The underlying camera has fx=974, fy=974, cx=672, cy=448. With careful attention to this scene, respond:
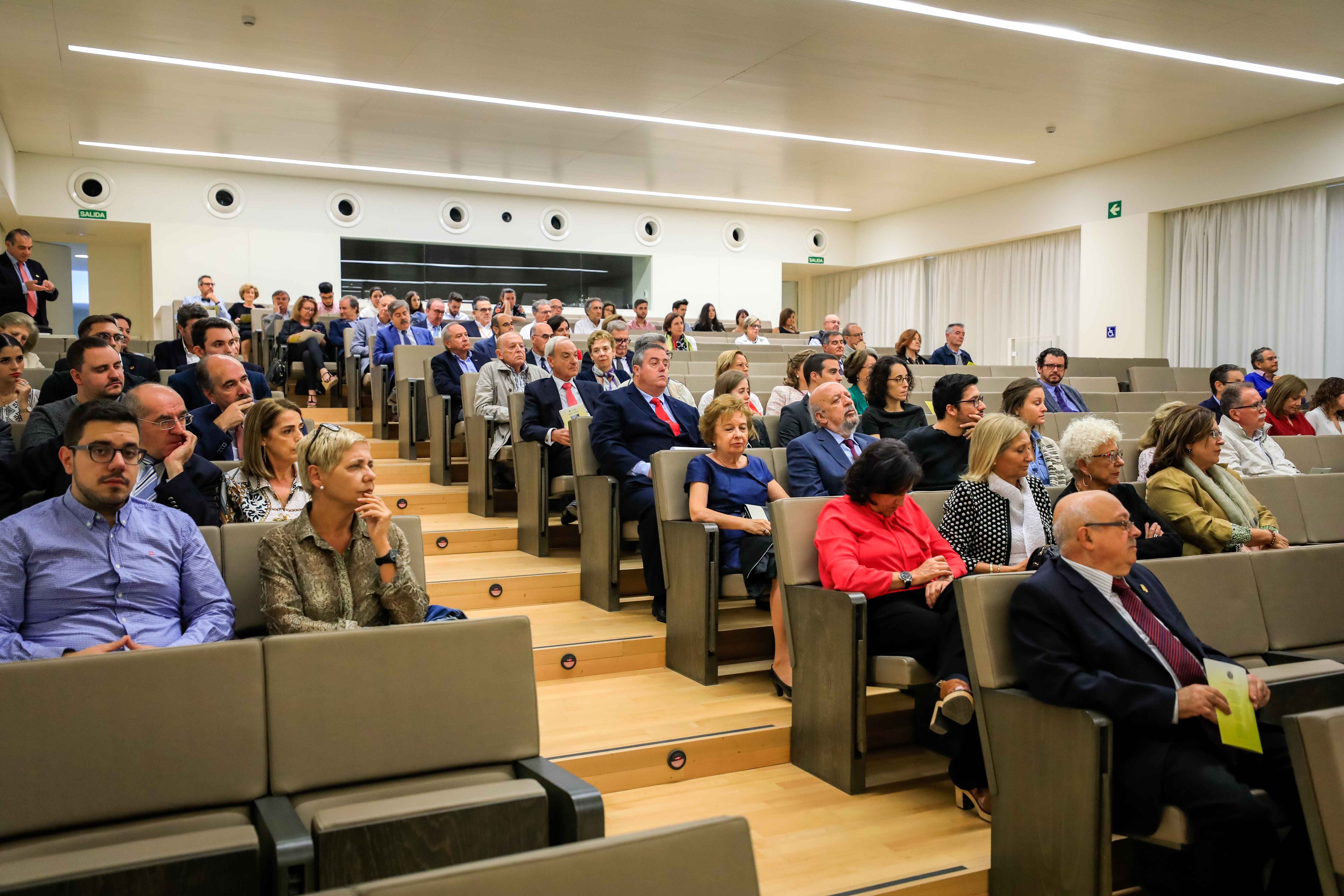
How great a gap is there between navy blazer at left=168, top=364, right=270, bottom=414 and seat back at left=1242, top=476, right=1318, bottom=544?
3971mm

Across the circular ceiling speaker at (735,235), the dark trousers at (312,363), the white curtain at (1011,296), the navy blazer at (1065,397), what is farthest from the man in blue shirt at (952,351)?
the circular ceiling speaker at (735,235)

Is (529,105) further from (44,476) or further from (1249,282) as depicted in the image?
(1249,282)

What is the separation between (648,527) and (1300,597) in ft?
7.20

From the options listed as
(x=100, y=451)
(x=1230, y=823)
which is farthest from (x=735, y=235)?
(x=1230, y=823)

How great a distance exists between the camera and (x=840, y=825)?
2627 mm

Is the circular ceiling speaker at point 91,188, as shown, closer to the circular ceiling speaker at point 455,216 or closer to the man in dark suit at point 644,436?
the circular ceiling speaker at point 455,216

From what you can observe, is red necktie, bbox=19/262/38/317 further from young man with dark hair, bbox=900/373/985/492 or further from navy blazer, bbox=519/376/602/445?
young man with dark hair, bbox=900/373/985/492

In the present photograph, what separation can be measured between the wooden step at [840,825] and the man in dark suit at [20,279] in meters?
6.35

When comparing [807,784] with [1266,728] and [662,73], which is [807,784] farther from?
[662,73]

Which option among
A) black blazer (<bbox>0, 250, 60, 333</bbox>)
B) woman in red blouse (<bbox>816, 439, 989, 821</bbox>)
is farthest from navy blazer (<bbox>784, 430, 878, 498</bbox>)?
black blazer (<bbox>0, 250, 60, 333</bbox>)

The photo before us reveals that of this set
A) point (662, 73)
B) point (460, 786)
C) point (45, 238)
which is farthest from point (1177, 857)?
point (45, 238)

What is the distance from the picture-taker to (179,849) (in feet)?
4.91

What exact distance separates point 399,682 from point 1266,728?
194cm

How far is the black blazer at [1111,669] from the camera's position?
2.08 m
